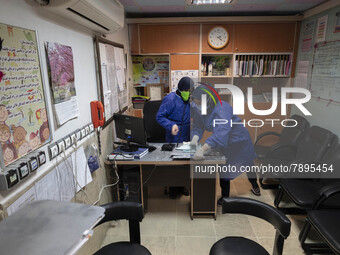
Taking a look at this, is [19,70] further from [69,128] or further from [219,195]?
[219,195]

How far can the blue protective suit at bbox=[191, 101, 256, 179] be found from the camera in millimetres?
2461

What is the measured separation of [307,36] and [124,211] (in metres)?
3.83

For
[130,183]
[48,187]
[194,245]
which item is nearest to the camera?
[48,187]

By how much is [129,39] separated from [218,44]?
150cm

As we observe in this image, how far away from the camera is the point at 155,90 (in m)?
4.37

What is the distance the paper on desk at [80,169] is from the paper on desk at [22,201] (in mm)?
486

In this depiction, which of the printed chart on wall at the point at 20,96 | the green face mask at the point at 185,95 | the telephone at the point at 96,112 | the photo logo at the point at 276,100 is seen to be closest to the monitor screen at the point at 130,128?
the telephone at the point at 96,112

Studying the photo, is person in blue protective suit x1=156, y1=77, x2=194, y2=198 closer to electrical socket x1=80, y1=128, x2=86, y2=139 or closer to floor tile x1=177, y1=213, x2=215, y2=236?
floor tile x1=177, y1=213, x2=215, y2=236

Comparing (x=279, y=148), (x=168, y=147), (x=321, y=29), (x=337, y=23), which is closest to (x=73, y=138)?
(x=168, y=147)

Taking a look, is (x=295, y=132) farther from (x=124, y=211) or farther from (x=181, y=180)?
(x=124, y=211)

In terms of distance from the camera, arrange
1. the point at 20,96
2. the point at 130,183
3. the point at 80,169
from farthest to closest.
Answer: the point at 130,183
the point at 80,169
the point at 20,96

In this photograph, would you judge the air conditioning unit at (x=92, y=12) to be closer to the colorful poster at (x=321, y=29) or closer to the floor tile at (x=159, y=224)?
the floor tile at (x=159, y=224)

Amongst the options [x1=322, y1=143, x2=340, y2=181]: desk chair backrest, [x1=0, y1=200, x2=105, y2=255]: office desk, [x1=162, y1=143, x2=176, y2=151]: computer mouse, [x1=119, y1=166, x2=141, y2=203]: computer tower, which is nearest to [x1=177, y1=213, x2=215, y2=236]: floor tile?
[x1=119, y1=166, x2=141, y2=203]: computer tower

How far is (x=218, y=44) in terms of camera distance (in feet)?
12.9
